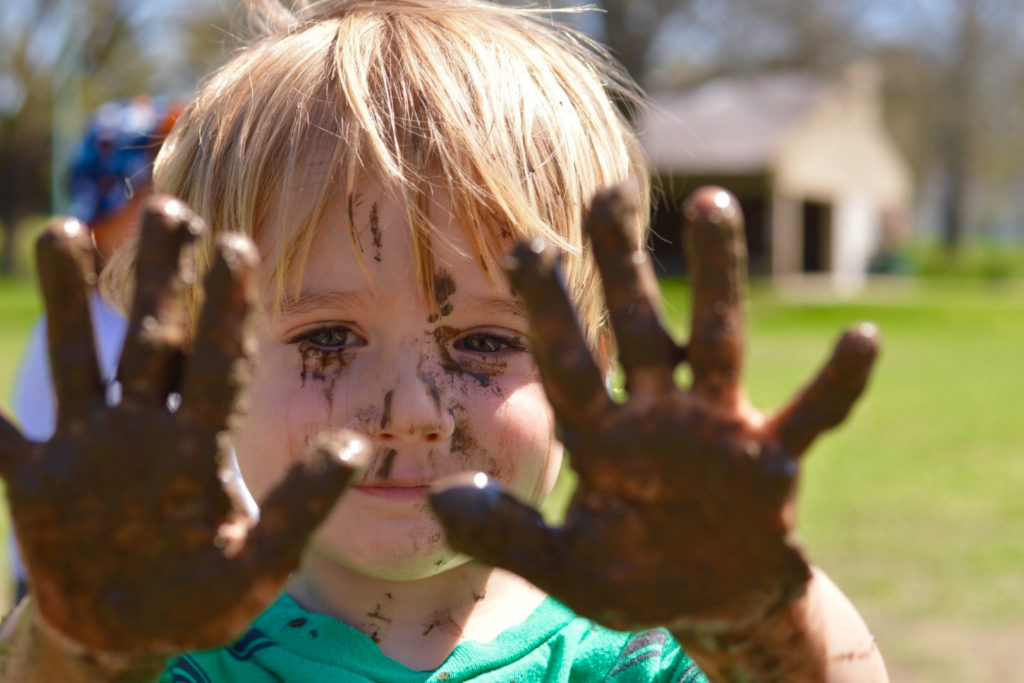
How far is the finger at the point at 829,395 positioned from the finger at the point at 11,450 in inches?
30.9

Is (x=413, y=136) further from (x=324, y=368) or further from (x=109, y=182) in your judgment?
(x=109, y=182)

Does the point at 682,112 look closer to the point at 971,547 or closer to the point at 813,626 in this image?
the point at 971,547

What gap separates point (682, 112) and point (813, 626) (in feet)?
103

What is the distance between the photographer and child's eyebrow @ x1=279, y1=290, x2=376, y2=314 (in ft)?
5.44

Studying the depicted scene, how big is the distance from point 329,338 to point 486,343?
238 millimetres

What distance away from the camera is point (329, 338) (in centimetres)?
170

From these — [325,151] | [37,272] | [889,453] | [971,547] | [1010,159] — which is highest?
[37,272]

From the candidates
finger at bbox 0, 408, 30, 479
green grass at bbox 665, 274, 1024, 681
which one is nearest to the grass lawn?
green grass at bbox 665, 274, 1024, 681

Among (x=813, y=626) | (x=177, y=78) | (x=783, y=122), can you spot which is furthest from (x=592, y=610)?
(x=177, y=78)

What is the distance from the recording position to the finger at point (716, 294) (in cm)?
119

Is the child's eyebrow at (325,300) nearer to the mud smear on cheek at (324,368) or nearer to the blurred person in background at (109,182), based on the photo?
the mud smear on cheek at (324,368)

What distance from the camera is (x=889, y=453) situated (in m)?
9.17

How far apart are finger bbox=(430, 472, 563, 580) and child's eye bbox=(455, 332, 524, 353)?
0.56 meters

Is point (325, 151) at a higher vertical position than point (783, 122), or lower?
higher
